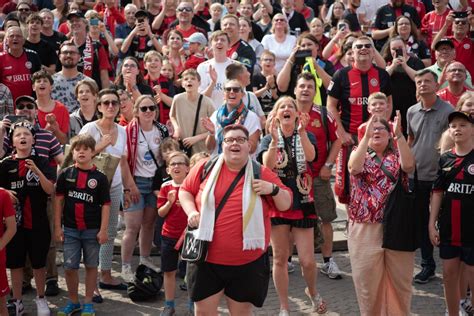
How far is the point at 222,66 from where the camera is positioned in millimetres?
10812

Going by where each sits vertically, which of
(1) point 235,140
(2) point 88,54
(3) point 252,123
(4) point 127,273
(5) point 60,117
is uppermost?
(2) point 88,54

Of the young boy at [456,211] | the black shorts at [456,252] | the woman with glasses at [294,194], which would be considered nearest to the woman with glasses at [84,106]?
the woman with glasses at [294,194]

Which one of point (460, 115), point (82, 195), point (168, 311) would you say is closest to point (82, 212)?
point (82, 195)

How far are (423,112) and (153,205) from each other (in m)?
2.95

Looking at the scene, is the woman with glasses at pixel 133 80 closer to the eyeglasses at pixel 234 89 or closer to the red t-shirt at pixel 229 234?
the eyeglasses at pixel 234 89

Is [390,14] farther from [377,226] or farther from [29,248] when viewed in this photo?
[29,248]

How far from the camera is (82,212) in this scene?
7938 millimetres

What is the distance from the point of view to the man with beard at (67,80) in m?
10.3

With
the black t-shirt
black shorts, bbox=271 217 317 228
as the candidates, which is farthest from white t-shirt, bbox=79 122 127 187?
the black t-shirt

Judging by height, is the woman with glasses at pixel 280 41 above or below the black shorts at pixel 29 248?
above

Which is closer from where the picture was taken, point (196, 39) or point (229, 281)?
point (229, 281)

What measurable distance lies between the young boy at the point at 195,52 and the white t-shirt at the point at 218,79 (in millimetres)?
1071

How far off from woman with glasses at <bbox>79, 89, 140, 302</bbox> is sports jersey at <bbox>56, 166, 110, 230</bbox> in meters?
0.61

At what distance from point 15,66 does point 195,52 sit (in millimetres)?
2598
